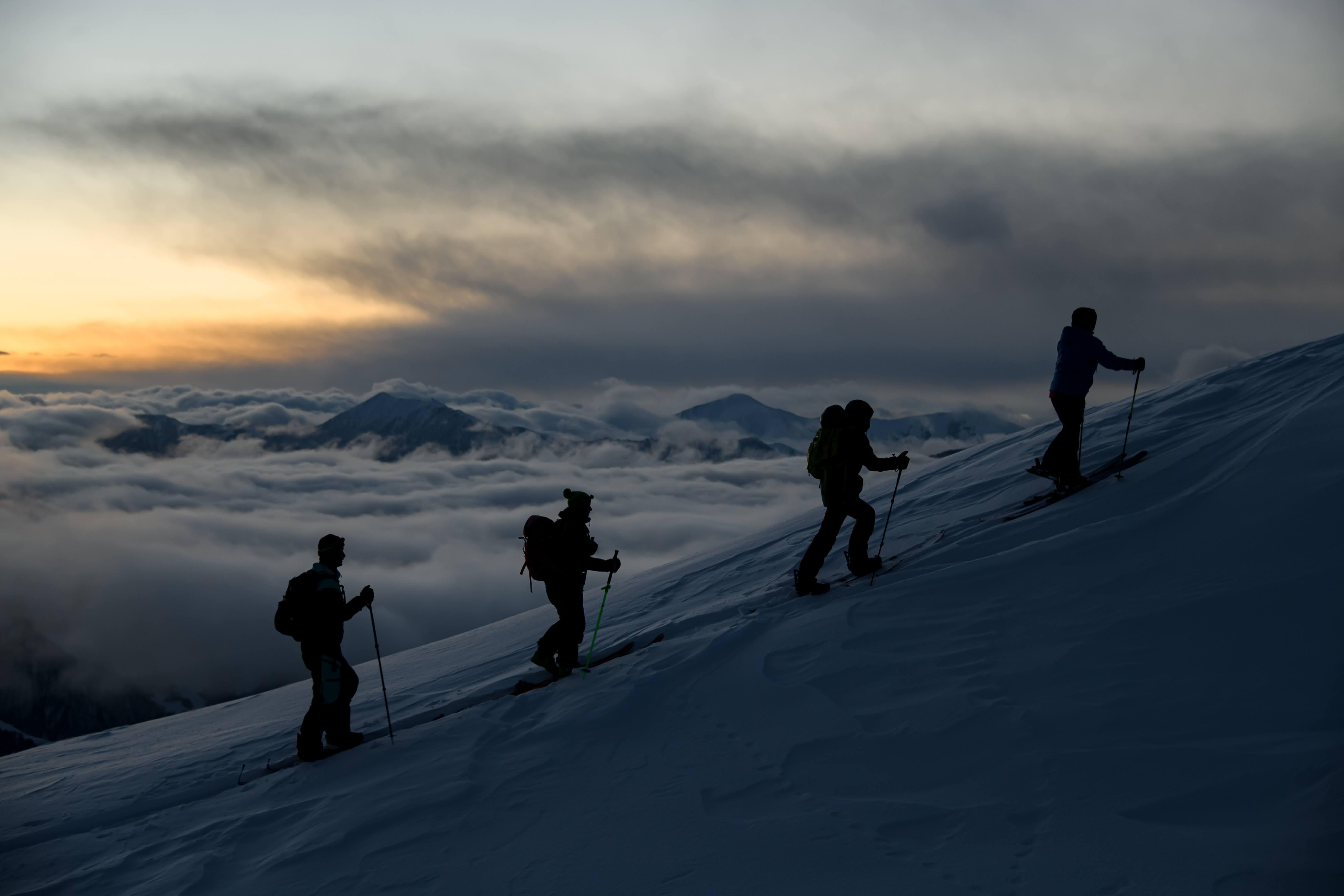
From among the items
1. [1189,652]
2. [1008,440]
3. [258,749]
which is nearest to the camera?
[1189,652]

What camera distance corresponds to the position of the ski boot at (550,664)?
8180mm

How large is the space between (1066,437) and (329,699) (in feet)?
Result: 28.8

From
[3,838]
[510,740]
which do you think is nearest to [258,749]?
[3,838]

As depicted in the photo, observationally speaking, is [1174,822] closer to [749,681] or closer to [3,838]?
[749,681]

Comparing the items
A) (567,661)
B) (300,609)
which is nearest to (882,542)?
(567,661)

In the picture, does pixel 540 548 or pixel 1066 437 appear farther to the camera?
pixel 1066 437

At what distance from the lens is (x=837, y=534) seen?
865 centimetres

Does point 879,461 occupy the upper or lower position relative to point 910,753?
upper

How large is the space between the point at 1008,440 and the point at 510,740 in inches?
586

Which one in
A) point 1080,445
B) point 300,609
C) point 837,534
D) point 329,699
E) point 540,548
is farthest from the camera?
point 1080,445

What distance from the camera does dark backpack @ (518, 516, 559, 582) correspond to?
312 inches

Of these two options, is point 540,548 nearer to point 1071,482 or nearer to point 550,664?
point 550,664

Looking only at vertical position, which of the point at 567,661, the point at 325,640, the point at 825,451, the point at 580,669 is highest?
the point at 825,451

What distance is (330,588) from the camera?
722cm
